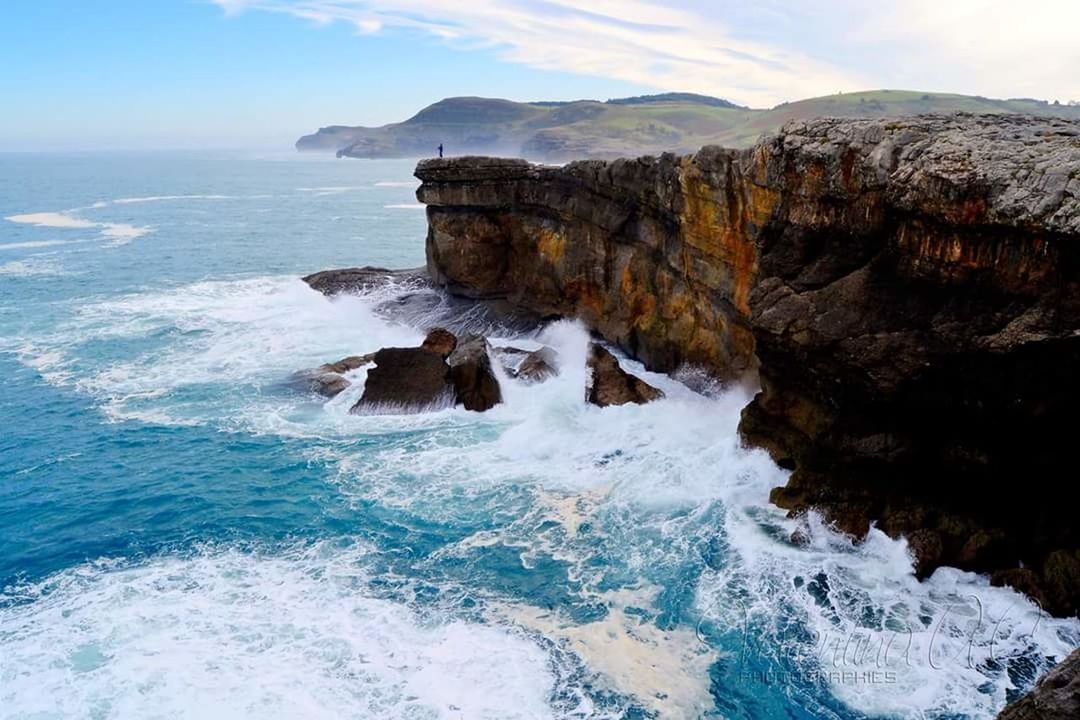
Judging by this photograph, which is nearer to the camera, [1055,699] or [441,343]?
[1055,699]

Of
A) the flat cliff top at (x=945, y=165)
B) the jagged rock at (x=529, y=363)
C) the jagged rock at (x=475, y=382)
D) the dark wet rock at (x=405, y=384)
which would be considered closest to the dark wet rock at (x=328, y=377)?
the dark wet rock at (x=405, y=384)

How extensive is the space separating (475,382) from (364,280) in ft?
66.7

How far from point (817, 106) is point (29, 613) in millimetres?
105864

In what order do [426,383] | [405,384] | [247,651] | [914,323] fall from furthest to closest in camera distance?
[426,383]
[405,384]
[914,323]
[247,651]

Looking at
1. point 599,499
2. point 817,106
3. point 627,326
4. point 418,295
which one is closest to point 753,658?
point 599,499

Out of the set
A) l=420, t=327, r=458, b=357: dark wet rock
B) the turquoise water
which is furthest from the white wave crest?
l=420, t=327, r=458, b=357: dark wet rock

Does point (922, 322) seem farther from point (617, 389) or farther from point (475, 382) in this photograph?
point (475, 382)

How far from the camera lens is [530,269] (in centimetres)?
4172

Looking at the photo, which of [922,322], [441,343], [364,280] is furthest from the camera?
[364,280]

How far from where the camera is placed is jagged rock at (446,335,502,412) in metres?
31.5

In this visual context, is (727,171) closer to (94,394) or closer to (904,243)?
(904,243)

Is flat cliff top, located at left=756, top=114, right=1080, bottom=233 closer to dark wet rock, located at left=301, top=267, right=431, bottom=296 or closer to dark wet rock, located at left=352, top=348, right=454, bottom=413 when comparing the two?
dark wet rock, located at left=352, top=348, right=454, bottom=413

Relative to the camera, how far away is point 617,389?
3052cm

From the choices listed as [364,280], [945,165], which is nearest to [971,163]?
[945,165]
